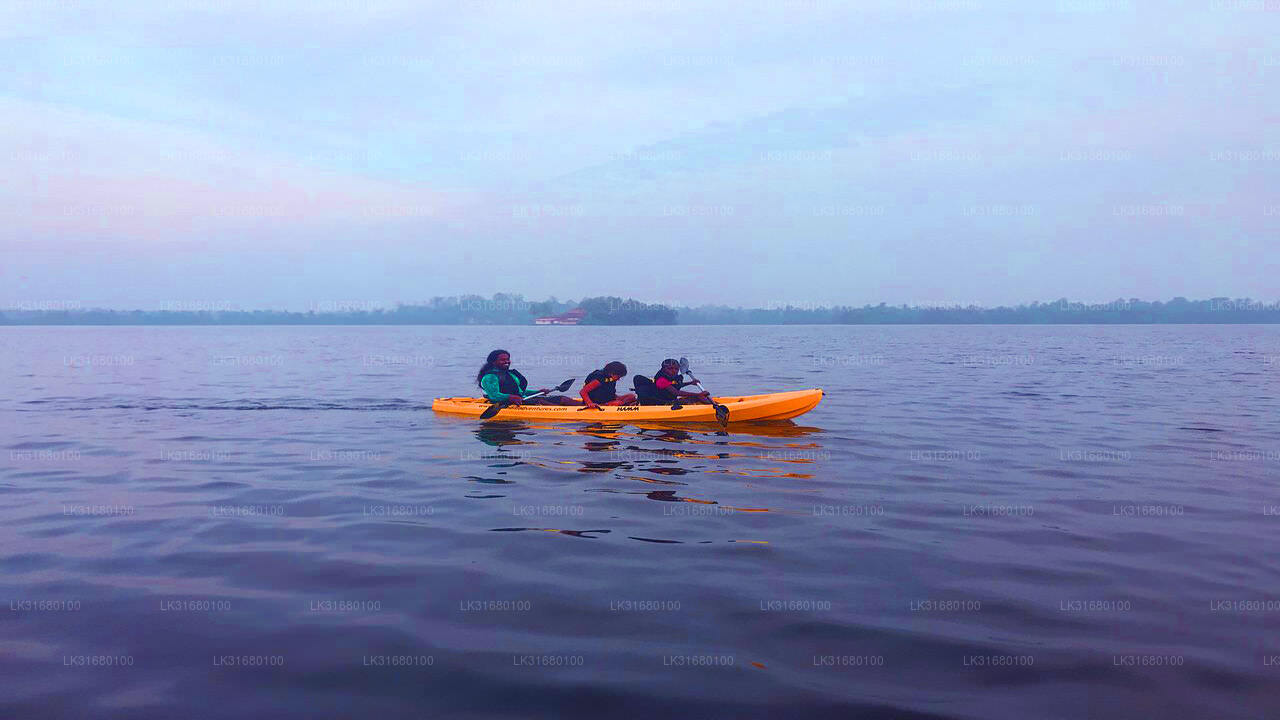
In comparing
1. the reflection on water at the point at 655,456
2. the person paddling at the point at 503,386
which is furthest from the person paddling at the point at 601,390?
the person paddling at the point at 503,386

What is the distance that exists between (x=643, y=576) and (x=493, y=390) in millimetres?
11052

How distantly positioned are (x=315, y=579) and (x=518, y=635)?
2259 mm

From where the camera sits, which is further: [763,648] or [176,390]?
[176,390]

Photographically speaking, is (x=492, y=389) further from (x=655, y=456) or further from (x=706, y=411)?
(x=655, y=456)

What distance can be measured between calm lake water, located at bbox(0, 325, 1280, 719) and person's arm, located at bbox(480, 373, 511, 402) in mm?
2727

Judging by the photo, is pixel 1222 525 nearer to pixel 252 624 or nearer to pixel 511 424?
pixel 252 624

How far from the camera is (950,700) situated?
174 inches

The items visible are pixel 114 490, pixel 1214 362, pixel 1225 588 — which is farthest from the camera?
pixel 1214 362

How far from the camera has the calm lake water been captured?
462cm

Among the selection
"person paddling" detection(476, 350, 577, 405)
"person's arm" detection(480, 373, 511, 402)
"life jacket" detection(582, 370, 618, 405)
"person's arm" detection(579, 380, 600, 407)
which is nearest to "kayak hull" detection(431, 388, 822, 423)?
"person's arm" detection(579, 380, 600, 407)

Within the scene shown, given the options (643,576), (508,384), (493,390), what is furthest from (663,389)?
(643,576)

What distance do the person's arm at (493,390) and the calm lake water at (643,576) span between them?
2727 mm

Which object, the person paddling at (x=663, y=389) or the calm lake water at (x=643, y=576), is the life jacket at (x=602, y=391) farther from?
the calm lake water at (x=643, y=576)

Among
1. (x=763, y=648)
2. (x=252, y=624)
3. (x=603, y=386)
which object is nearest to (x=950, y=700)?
(x=763, y=648)
